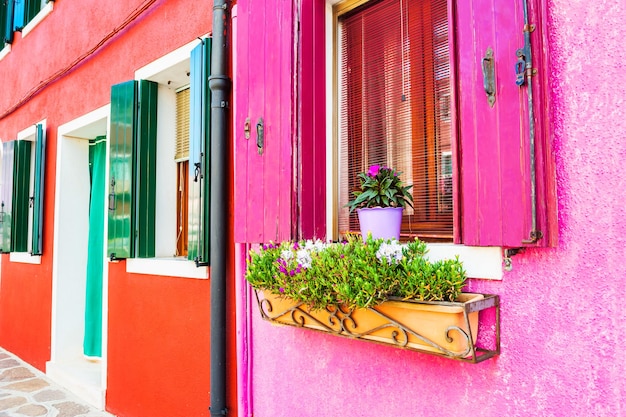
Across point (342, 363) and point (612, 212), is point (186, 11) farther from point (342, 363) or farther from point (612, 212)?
point (612, 212)

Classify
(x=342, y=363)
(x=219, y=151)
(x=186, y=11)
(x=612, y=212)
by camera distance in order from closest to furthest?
(x=612, y=212) → (x=342, y=363) → (x=219, y=151) → (x=186, y=11)

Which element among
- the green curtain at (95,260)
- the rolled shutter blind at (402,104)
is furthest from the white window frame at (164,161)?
the rolled shutter blind at (402,104)

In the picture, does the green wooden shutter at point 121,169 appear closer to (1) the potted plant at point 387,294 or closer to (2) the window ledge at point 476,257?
(1) the potted plant at point 387,294

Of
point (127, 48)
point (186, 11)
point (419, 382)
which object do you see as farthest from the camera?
point (127, 48)

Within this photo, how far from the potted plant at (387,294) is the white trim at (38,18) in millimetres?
5616

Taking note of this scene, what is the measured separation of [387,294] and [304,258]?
40 centimetres

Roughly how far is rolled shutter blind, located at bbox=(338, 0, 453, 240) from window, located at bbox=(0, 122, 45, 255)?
464cm

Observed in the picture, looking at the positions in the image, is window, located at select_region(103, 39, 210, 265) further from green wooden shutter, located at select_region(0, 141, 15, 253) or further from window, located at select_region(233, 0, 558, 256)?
green wooden shutter, located at select_region(0, 141, 15, 253)

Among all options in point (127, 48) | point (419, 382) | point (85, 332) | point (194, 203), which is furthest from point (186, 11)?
point (85, 332)

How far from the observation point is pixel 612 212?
1571 millimetres

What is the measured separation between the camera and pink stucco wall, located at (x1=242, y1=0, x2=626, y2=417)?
1.56 metres

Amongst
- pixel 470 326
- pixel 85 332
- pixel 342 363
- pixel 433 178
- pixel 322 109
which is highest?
pixel 322 109

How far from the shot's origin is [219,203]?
3.16m

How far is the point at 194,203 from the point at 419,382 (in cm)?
200
